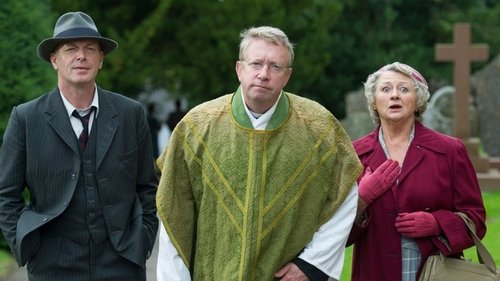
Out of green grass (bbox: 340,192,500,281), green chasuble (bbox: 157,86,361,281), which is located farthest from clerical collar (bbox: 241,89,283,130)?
green grass (bbox: 340,192,500,281)

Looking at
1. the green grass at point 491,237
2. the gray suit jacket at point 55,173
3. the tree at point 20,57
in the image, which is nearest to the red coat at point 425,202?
the gray suit jacket at point 55,173

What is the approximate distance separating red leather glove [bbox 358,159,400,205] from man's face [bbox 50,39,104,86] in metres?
1.29

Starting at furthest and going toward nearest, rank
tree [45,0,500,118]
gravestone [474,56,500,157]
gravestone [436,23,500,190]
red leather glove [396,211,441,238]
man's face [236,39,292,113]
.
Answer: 1. gravestone [474,56,500,157]
2. tree [45,0,500,118]
3. gravestone [436,23,500,190]
4. red leather glove [396,211,441,238]
5. man's face [236,39,292,113]

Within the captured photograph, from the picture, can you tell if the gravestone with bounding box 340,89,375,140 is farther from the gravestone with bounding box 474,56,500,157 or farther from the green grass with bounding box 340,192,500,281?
the green grass with bounding box 340,192,500,281

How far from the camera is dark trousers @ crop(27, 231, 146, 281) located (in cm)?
481

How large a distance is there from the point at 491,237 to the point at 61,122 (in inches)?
289

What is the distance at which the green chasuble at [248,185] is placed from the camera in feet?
14.7

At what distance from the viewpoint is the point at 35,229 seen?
4.73 metres

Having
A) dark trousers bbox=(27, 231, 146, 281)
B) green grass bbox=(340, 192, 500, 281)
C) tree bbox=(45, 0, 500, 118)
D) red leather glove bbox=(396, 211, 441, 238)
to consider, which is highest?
tree bbox=(45, 0, 500, 118)

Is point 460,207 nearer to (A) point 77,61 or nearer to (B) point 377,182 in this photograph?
(B) point 377,182

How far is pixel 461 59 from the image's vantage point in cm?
1752

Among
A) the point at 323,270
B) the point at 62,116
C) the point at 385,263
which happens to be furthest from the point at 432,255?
the point at 62,116

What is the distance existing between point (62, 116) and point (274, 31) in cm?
103

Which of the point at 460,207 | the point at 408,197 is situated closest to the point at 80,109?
the point at 408,197
